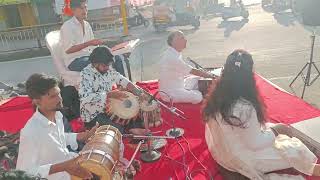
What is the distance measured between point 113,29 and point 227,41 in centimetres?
498

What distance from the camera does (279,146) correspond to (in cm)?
337

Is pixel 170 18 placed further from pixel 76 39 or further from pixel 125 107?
pixel 125 107

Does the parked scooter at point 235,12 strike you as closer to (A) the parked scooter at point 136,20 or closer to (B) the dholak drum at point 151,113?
(A) the parked scooter at point 136,20

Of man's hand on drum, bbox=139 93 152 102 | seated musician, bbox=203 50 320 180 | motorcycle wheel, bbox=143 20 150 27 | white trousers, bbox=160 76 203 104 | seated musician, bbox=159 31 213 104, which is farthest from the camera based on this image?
motorcycle wheel, bbox=143 20 150 27

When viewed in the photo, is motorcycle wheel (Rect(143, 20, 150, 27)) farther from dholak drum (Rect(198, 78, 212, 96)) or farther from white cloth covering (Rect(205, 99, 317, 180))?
white cloth covering (Rect(205, 99, 317, 180))

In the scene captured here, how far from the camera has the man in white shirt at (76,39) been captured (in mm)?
5523

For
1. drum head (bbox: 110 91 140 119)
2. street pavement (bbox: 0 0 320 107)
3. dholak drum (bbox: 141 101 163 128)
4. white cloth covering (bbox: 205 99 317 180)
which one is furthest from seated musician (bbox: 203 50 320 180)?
street pavement (bbox: 0 0 320 107)

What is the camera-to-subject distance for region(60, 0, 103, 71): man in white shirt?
5523mm

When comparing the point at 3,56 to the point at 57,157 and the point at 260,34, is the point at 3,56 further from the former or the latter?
the point at 57,157

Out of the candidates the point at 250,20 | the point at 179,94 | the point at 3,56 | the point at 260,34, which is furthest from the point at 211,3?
the point at 179,94

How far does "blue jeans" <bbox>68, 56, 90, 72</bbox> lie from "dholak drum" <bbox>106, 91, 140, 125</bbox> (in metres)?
Result: 1.53

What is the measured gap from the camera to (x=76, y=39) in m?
5.76

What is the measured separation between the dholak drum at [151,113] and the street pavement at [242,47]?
2.99 m

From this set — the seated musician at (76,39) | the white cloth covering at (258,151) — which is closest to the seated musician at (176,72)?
the seated musician at (76,39)
